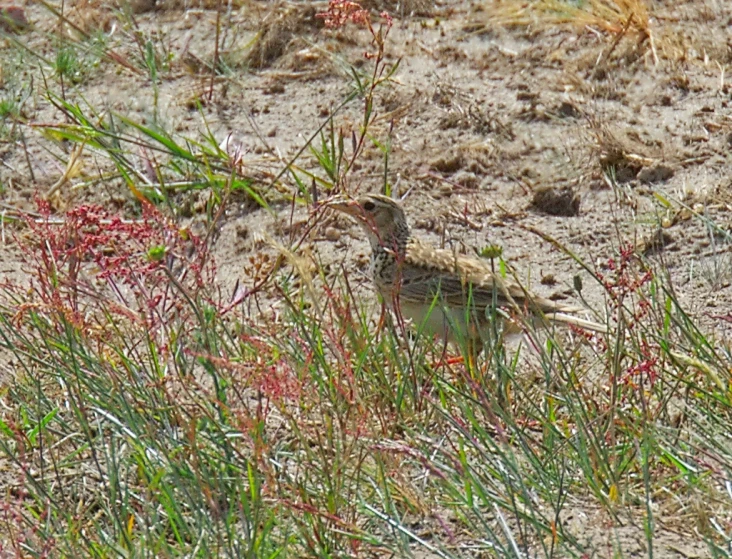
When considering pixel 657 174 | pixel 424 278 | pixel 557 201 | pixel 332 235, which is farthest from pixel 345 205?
pixel 657 174

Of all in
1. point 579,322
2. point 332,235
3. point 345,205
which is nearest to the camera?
point 579,322

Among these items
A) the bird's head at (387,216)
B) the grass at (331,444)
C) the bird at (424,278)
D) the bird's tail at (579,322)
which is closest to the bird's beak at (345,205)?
the bird at (424,278)

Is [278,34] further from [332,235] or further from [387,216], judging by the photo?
[387,216]

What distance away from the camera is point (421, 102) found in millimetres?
7156

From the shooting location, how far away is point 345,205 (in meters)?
5.26

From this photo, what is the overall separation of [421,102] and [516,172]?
83 cm

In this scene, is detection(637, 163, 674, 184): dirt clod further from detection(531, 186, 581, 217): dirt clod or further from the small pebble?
the small pebble

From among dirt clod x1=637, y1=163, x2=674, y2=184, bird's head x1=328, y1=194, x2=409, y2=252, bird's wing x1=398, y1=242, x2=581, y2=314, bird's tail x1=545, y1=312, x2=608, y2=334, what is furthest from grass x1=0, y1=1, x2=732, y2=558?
dirt clod x1=637, y1=163, x2=674, y2=184

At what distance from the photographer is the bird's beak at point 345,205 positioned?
517 cm

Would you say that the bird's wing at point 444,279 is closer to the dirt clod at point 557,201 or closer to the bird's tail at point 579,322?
the bird's tail at point 579,322

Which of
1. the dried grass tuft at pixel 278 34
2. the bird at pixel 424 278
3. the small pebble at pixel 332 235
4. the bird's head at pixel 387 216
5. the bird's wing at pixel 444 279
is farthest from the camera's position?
the dried grass tuft at pixel 278 34

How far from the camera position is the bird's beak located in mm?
5172

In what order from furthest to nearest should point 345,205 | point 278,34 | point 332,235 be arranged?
point 278,34 < point 332,235 < point 345,205

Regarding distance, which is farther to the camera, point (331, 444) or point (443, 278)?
point (443, 278)
